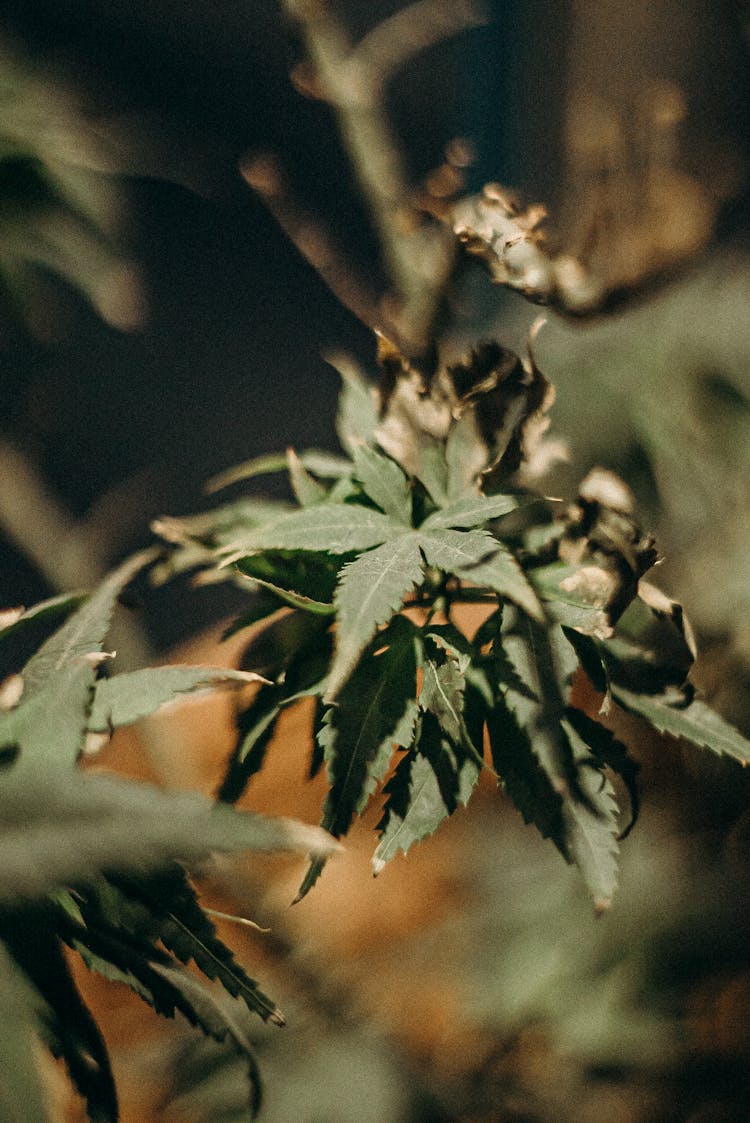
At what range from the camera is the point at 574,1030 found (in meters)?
0.92

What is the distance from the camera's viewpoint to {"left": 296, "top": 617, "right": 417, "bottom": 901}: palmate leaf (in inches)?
14.8

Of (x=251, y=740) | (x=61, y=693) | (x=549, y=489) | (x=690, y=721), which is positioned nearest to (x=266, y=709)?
(x=251, y=740)

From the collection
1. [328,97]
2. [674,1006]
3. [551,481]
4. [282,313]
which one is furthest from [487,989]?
[282,313]

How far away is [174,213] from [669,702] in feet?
6.80

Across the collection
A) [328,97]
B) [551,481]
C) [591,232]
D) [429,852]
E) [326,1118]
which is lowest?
[429,852]

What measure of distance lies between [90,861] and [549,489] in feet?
2.34

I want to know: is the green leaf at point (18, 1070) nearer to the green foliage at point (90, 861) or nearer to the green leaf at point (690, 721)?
the green foliage at point (90, 861)

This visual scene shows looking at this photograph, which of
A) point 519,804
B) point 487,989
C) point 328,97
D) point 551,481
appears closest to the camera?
point 519,804

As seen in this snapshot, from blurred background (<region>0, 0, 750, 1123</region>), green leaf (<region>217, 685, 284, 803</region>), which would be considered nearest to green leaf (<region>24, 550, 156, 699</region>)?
green leaf (<region>217, 685, 284, 803</region>)

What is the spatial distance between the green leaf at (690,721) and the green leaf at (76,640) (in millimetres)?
298

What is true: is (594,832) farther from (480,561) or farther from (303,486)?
(303,486)

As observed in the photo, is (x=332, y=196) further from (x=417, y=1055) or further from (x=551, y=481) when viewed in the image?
(x=417, y=1055)

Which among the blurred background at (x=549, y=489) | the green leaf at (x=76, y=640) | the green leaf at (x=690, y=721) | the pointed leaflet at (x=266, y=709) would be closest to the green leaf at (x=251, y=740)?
the pointed leaflet at (x=266, y=709)

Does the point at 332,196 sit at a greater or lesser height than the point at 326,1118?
greater
